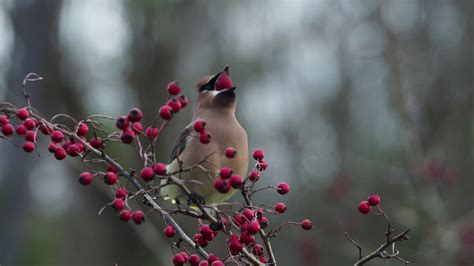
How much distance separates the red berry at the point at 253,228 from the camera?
6.29ft

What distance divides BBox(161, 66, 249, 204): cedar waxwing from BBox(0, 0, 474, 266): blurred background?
3.56 ft

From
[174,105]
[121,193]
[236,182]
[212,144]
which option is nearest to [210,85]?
A: [212,144]

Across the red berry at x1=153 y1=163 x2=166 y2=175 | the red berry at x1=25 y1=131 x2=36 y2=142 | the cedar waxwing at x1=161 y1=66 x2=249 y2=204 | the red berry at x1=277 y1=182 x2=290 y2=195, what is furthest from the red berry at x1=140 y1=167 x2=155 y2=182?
the cedar waxwing at x1=161 y1=66 x2=249 y2=204

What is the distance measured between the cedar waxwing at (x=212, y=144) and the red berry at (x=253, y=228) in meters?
0.63

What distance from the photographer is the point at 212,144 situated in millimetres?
2857

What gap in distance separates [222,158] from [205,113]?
1.27 ft

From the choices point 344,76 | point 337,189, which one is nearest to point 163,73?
point 344,76

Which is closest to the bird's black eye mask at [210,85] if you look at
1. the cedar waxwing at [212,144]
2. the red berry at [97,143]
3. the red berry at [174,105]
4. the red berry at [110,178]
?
the cedar waxwing at [212,144]

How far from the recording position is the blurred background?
5484mm

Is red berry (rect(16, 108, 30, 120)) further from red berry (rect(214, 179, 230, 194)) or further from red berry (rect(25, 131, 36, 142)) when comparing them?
red berry (rect(214, 179, 230, 194))

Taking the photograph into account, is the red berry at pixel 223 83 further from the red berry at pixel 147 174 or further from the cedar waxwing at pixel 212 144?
the red berry at pixel 147 174

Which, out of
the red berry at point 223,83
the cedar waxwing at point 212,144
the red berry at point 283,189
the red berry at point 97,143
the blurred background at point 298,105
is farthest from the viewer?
the blurred background at point 298,105

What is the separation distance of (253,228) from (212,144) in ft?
3.20

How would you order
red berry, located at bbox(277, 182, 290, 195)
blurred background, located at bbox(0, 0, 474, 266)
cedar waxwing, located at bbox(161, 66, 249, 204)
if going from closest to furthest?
1. red berry, located at bbox(277, 182, 290, 195)
2. cedar waxwing, located at bbox(161, 66, 249, 204)
3. blurred background, located at bbox(0, 0, 474, 266)
